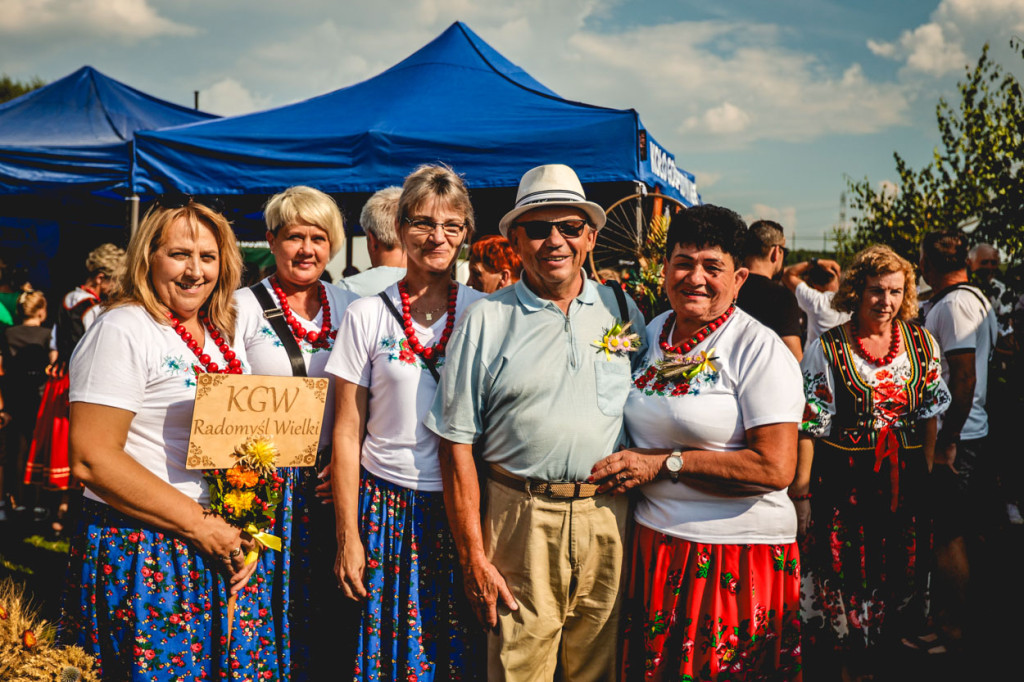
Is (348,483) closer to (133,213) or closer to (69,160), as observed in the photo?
(133,213)

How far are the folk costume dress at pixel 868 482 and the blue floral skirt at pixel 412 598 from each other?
1625mm

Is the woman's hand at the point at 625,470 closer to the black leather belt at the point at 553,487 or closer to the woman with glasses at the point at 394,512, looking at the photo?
the black leather belt at the point at 553,487

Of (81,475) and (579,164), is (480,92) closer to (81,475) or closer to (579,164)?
(579,164)

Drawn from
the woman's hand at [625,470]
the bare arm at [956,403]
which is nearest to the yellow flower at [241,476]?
the woman's hand at [625,470]

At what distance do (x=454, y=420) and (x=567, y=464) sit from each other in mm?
378

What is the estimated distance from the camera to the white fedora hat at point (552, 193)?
7.33 ft

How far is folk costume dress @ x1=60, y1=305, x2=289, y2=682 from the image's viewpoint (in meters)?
1.97


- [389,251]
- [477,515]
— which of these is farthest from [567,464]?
[389,251]

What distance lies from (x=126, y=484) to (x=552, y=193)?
155cm

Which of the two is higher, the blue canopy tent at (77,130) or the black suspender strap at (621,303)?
the blue canopy tent at (77,130)

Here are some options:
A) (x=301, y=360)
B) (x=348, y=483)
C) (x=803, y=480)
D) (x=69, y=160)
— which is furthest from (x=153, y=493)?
(x=69, y=160)

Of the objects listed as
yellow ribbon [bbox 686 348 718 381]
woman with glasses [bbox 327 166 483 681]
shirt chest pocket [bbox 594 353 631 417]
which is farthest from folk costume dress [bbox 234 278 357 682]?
yellow ribbon [bbox 686 348 718 381]

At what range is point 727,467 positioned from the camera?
6.95ft

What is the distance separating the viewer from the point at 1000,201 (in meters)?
3.48
